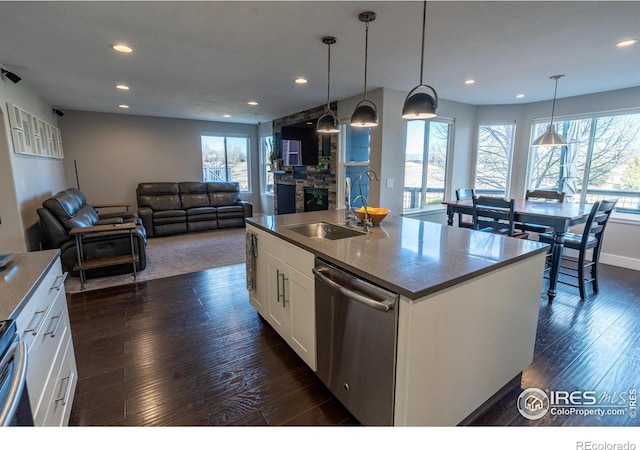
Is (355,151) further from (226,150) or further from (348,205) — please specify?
(226,150)

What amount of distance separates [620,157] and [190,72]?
5.88 m

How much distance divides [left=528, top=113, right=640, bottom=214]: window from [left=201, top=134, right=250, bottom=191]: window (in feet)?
21.1

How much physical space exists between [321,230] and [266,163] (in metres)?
5.91

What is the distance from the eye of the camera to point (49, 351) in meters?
1.44

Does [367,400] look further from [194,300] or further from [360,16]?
[360,16]

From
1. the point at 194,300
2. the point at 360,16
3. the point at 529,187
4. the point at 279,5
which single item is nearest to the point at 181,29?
the point at 279,5

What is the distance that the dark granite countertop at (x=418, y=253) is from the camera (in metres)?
1.41

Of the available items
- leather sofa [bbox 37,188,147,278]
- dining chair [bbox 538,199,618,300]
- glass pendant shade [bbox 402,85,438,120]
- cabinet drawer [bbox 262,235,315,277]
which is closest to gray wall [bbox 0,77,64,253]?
leather sofa [bbox 37,188,147,278]

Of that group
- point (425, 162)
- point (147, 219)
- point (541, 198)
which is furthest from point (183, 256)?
point (541, 198)

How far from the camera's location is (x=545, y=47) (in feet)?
9.44

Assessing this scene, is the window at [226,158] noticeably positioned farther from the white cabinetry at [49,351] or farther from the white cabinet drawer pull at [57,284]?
the white cabinetry at [49,351]
